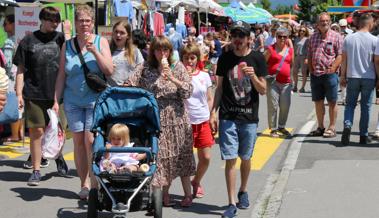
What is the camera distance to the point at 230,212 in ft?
21.8

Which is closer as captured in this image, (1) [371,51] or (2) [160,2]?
(1) [371,51]

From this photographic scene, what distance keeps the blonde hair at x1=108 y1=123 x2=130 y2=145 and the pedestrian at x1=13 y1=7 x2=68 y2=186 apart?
1869 mm

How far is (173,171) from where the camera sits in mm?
6777

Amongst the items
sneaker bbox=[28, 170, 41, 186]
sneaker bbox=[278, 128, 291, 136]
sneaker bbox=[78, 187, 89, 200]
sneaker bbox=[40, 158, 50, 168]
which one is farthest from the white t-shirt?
sneaker bbox=[278, 128, 291, 136]

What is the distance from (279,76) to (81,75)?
5.32m

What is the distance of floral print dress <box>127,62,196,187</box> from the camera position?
263 inches

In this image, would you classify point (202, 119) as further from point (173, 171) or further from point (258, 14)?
point (258, 14)

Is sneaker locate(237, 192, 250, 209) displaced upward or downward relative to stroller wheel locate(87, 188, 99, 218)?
downward

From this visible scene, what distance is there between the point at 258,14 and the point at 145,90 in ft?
104

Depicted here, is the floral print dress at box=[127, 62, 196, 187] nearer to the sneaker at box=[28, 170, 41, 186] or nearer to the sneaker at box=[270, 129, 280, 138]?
the sneaker at box=[28, 170, 41, 186]

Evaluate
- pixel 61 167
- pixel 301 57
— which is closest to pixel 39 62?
pixel 61 167

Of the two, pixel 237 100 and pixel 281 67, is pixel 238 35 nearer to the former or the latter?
pixel 237 100

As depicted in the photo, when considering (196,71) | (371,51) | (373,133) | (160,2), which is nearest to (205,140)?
(196,71)

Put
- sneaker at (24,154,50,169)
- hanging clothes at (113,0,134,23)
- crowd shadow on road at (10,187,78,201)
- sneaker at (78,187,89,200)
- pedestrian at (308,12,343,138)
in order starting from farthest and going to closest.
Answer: hanging clothes at (113,0,134,23), pedestrian at (308,12,343,138), sneaker at (24,154,50,169), crowd shadow on road at (10,187,78,201), sneaker at (78,187,89,200)
